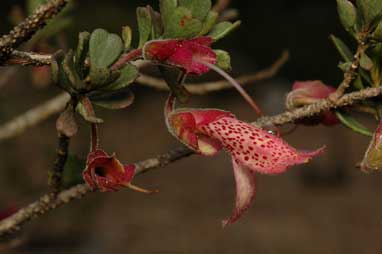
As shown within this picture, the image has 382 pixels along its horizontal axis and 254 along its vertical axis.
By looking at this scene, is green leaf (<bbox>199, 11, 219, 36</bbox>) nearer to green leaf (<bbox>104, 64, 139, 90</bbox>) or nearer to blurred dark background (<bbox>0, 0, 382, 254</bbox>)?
green leaf (<bbox>104, 64, 139, 90</bbox>)

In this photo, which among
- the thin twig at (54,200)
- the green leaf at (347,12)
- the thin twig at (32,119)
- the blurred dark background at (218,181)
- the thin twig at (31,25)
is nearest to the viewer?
the thin twig at (31,25)

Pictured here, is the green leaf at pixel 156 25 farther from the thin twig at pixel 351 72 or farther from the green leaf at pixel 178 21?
the thin twig at pixel 351 72

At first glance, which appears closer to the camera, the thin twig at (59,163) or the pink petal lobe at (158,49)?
the pink petal lobe at (158,49)

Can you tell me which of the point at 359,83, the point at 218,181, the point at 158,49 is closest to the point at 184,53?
the point at 158,49

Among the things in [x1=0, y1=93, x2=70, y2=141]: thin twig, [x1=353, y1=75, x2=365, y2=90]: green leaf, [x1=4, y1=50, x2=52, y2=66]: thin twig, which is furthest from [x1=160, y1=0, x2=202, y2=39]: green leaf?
[x1=0, y1=93, x2=70, y2=141]: thin twig

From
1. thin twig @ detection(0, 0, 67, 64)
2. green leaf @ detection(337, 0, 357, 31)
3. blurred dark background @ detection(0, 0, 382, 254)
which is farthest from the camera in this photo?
blurred dark background @ detection(0, 0, 382, 254)

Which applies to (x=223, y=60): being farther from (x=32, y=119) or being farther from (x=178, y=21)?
(x=32, y=119)

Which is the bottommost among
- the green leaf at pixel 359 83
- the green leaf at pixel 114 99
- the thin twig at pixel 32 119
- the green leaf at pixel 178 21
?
the thin twig at pixel 32 119

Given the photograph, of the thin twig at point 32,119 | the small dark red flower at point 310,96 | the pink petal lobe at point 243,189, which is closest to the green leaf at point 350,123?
the small dark red flower at point 310,96
